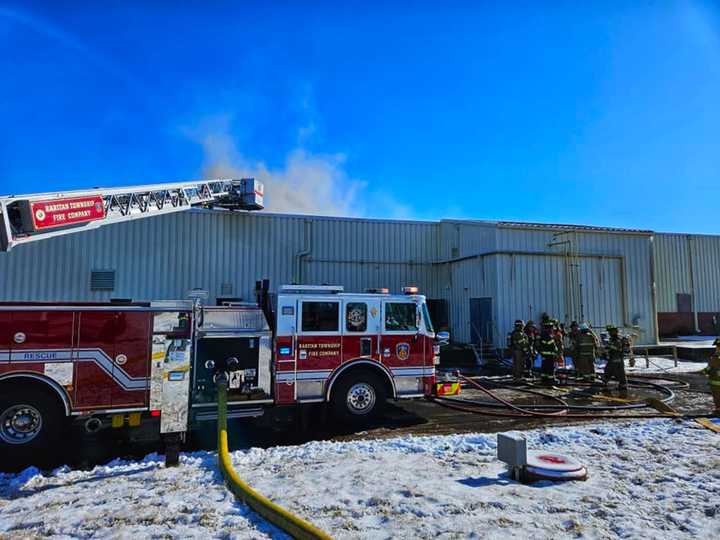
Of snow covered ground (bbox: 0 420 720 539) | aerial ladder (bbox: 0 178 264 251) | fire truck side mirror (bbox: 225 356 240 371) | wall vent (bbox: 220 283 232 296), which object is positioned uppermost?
aerial ladder (bbox: 0 178 264 251)

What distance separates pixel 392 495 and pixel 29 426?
489 cm

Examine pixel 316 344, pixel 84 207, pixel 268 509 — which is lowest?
pixel 268 509

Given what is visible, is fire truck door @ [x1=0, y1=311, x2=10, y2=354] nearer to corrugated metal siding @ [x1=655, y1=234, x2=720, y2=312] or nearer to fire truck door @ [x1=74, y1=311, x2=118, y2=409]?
fire truck door @ [x1=74, y1=311, x2=118, y2=409]

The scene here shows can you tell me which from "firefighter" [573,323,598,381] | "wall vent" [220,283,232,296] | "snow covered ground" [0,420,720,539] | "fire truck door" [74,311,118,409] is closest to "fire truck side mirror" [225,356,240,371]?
"snow covered ground" [0,420,720,539]

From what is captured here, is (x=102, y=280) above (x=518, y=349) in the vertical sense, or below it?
above

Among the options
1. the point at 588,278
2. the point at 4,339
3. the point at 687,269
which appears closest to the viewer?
the point at 4,339

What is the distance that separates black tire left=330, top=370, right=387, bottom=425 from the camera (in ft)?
26.0

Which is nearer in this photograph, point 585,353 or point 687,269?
point 585,353

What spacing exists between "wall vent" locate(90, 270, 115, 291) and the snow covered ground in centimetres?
1241

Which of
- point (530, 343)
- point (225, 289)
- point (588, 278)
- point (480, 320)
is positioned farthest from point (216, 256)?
point (588, 278)

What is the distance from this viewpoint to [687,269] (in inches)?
963

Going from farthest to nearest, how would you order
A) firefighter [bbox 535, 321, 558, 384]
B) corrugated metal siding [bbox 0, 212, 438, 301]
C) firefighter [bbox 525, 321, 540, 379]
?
corrugated metal siding [bbox 0, 212, 438, 301] < firefighter [bbox 525, 321, 540, 379] < firefighter [bbox 535, 321, 558, 384]

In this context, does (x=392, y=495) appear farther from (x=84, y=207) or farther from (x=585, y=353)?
(x=585, y=353)

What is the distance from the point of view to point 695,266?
24.7 m
